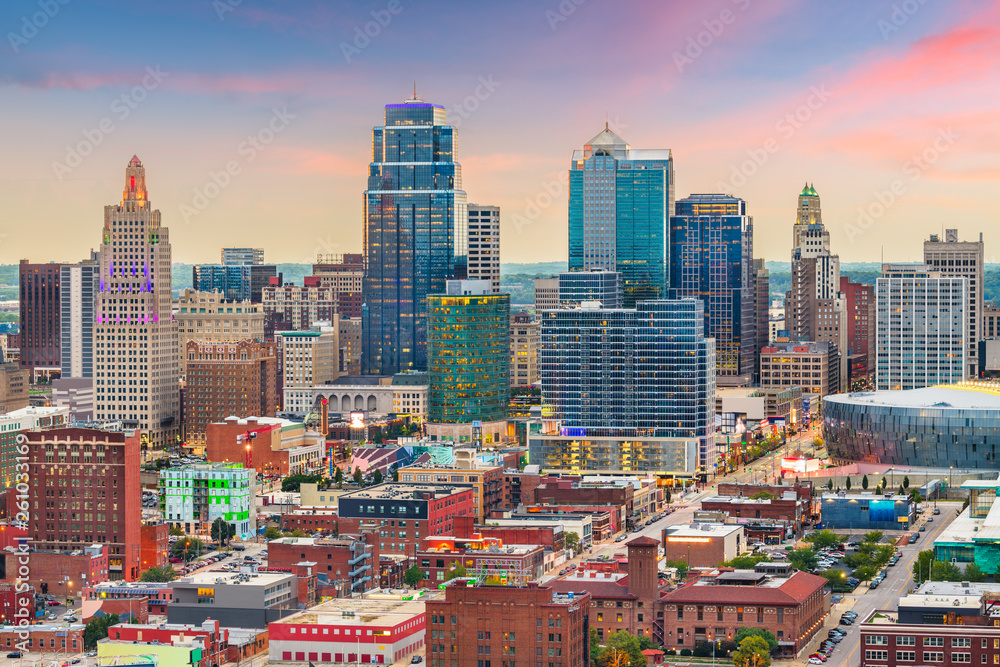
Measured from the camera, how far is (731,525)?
436ft

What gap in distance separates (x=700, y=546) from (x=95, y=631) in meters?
36.5

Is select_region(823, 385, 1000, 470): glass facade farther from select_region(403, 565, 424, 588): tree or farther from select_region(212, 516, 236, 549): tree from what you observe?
select_region(403, 565, 424, 588): tree

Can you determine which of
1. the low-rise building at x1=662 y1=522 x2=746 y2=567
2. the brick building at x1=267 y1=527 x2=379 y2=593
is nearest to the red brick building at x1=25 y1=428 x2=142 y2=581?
the brick building at x1=267 y1=527 x2=379 y2=593

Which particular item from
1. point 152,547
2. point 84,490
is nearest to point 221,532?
point 152,547

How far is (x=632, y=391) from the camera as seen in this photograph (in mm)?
173375

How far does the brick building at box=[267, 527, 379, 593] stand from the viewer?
119m

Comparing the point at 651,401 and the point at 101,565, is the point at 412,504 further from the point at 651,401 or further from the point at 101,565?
the point at 651,401

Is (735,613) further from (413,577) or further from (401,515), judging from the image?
(401,515)

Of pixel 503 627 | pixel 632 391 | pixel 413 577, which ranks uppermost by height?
pixel 632 391

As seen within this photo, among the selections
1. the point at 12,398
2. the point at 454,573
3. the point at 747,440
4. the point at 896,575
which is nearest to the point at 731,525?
the point at 896,575

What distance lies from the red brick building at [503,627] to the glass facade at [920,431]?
255ft

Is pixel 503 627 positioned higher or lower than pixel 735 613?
higher

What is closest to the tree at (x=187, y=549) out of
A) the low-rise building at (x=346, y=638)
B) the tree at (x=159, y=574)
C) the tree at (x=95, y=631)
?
the tree at (x=159, y=574)

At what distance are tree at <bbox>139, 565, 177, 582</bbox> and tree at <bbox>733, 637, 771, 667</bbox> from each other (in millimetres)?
36612
